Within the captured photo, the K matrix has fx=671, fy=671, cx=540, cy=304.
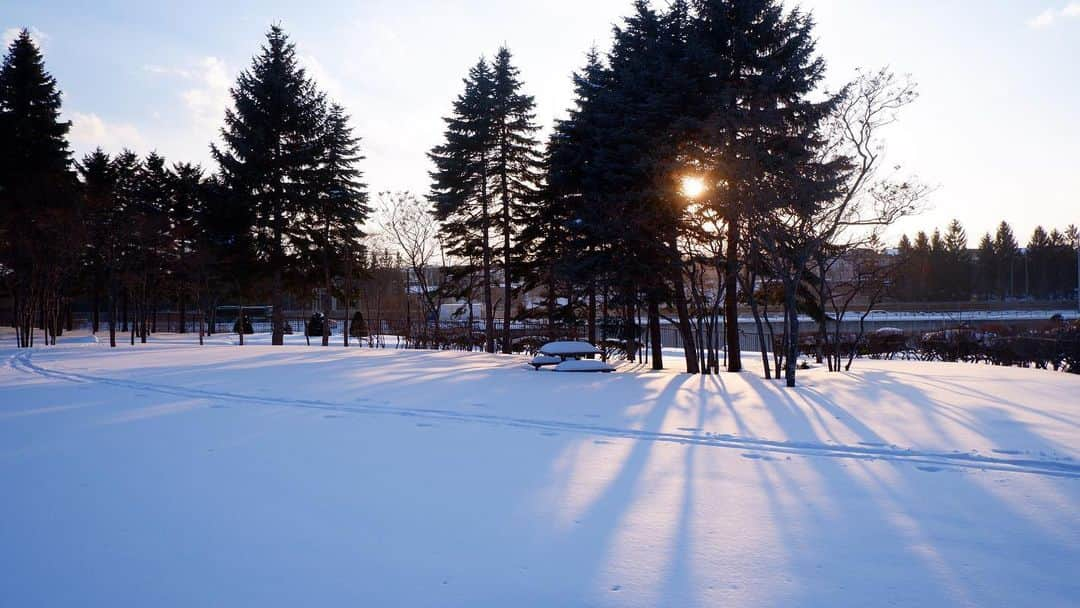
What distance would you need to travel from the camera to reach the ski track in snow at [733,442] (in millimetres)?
7410

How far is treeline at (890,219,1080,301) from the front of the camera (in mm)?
80938

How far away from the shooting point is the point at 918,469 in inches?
287

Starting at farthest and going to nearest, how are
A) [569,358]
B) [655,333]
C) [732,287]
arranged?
1. [655,333]
2. [569,358]
3. [732,287]

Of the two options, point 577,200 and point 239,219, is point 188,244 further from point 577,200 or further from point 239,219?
point 577,200

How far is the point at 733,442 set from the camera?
8.83 m

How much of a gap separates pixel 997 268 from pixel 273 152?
87576mm

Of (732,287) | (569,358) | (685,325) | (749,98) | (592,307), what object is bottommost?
(569,358)

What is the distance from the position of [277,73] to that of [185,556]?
34.0 metres

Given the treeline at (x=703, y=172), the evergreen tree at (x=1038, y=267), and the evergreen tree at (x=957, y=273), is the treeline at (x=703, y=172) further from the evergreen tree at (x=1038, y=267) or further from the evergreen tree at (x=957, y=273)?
the evergreen tree at (x=1038, y=267)

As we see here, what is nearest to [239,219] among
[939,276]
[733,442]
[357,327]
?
[357,327]

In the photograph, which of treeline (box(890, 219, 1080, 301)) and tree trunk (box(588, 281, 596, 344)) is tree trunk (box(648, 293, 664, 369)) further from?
treeline (box(890, 219, 1080, 301))

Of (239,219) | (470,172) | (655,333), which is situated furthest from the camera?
(239,219)

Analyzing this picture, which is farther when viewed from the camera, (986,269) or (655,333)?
(986,269)

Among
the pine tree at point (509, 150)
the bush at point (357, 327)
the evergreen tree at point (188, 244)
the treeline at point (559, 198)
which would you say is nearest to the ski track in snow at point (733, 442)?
the treeline at point (559, 198)
